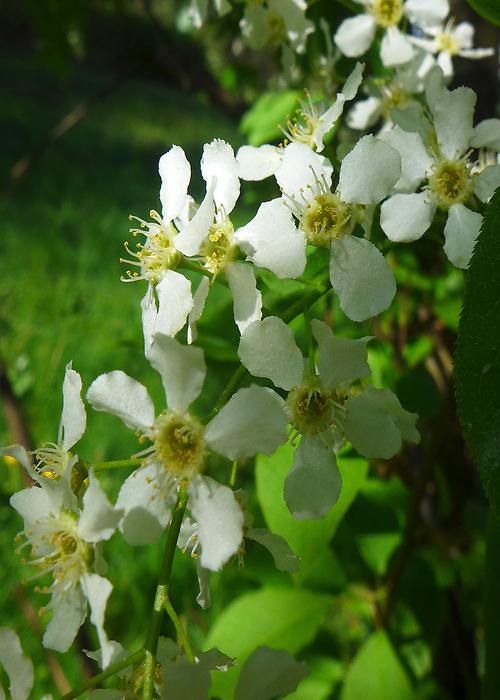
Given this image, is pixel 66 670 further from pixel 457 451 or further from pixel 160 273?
pixel 160 273

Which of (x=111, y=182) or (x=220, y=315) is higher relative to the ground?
(x=220, y=315)

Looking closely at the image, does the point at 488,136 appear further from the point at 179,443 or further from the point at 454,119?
the point at 179,443

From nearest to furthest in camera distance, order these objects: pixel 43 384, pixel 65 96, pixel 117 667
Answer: pixel 117 667, pixel 43 384, pixel 65 96

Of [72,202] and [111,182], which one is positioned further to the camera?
[111,182]

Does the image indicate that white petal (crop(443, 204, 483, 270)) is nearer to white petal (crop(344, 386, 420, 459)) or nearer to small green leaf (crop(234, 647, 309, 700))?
white petal (crop(344, 386, 420, 459))

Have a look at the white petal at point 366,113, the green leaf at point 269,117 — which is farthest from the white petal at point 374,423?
the green leaf at point 269,117

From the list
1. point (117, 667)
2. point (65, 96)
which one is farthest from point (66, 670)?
point (65, 96)
